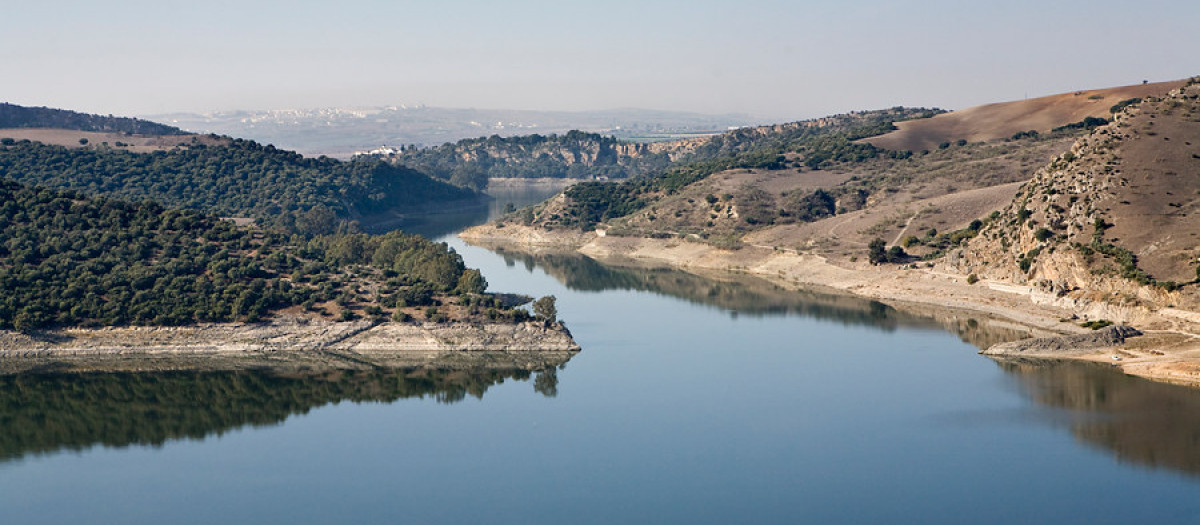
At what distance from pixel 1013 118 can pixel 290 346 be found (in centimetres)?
11985

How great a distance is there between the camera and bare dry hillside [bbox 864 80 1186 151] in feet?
498

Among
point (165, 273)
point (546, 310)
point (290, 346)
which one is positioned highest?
point (165, 273)

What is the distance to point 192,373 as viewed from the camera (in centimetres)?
6519

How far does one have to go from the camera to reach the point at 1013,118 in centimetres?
16050

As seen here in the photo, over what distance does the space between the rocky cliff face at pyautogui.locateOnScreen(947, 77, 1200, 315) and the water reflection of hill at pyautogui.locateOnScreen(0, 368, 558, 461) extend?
3470cm

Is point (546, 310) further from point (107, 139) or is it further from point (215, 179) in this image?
point (107, 139)

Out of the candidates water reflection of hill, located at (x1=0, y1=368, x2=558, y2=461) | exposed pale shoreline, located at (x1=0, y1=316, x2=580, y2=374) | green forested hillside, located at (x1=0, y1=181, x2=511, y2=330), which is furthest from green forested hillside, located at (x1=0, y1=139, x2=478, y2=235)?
water reflection of hill, located at (x1=0, y1=368, x2=558, y2=461)

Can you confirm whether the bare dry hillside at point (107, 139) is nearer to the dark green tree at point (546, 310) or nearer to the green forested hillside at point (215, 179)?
the green forested hillside at point (215, 179)

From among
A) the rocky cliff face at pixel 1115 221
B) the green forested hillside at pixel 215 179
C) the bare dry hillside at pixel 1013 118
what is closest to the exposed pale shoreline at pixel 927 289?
the rocky cliff face at pixel 1115 221

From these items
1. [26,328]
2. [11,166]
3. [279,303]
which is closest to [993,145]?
[279,303]

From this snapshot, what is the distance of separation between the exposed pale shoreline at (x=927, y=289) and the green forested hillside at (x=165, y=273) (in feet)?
104

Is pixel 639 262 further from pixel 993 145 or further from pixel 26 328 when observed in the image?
pixel 26 328

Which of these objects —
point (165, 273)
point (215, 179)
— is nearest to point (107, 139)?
point (215, 179)

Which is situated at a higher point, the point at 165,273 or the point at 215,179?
the point at 215,179
